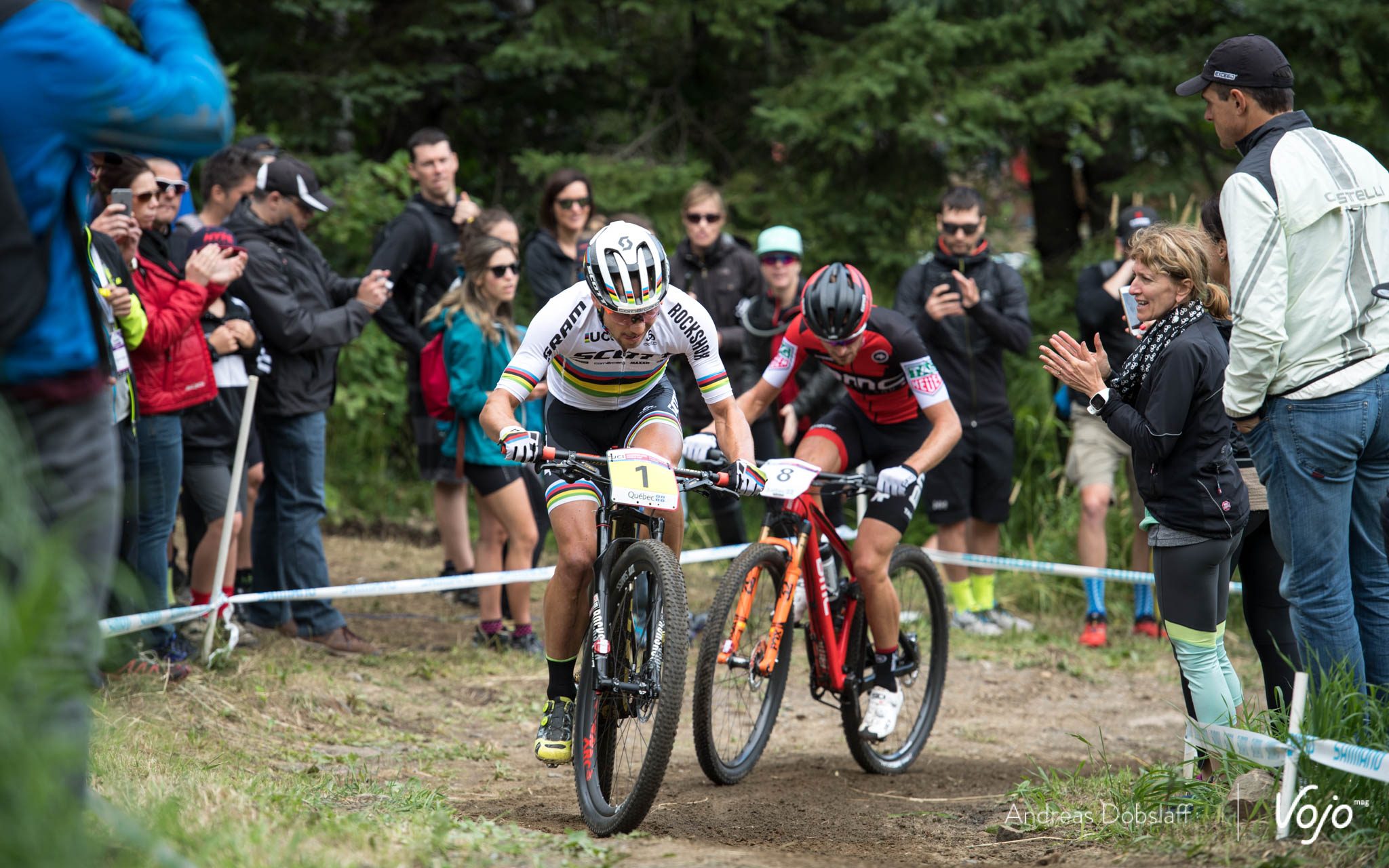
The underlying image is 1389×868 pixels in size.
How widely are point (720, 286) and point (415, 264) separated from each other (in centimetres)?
195

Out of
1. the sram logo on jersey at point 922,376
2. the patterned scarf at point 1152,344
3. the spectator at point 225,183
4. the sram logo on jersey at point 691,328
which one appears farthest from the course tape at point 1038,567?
the spectator at point 225,183

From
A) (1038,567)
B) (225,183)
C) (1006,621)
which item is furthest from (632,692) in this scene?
(1006,621)

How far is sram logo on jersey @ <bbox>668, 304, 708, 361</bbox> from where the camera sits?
5152mm

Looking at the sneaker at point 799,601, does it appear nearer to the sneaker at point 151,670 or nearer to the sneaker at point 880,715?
the sneaker at point 880,715

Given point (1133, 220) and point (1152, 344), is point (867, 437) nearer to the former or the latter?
point (1152, 344)

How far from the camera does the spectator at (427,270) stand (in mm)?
8094

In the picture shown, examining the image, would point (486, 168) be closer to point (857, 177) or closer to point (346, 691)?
point (857, 177)

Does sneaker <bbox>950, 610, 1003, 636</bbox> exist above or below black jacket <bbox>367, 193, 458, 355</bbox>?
below

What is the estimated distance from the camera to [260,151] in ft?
24.6

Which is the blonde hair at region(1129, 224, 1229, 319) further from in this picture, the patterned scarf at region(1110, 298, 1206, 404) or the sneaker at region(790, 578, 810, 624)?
the sneaker at region(790, 578, 810, 624)

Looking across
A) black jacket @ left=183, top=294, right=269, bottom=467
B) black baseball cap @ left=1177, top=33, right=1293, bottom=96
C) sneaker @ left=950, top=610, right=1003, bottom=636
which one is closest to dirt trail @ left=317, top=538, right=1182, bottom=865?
sneaker @ left=950, top=610, right=1003, bottom=636

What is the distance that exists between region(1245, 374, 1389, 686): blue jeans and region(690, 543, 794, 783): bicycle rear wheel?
79.0 inches

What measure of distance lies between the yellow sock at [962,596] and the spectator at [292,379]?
3.86 metres

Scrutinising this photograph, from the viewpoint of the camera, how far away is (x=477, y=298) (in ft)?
24.5
